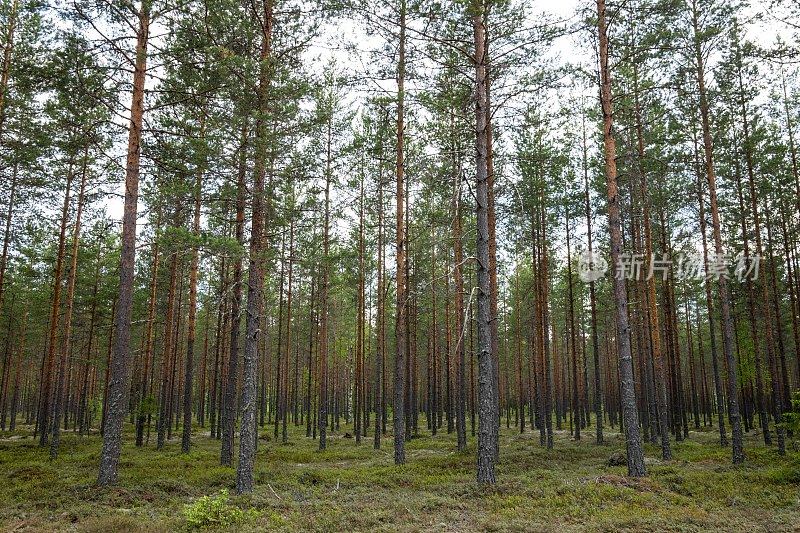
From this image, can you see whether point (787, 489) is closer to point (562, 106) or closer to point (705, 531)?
point (705, 531)

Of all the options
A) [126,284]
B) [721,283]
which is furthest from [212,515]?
[721,283]

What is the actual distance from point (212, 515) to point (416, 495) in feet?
15.5

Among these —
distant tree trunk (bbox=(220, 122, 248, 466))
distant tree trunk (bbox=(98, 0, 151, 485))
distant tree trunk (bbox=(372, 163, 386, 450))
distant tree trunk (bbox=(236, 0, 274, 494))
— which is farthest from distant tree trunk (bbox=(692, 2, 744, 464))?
distant tree trunk (bbox=(98, 0, 151, 485))

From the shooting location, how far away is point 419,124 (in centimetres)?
1694

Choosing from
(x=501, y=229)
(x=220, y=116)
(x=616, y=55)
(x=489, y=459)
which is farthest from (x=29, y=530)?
(x=501, y=229)

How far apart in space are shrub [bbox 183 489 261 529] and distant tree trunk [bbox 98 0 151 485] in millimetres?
3895

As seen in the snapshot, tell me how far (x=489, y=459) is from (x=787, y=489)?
7.05 meters

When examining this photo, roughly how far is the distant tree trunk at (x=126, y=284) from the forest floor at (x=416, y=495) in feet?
3.00

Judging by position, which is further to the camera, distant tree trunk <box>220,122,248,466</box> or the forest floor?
distant tree trunk <box>220,122,248,466</box>

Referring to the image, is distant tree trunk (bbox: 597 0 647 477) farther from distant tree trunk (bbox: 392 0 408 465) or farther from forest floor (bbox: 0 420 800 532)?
distant tree trunk (bbox: 392 0 408 465)

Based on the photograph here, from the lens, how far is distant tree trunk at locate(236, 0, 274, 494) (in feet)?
34.9
